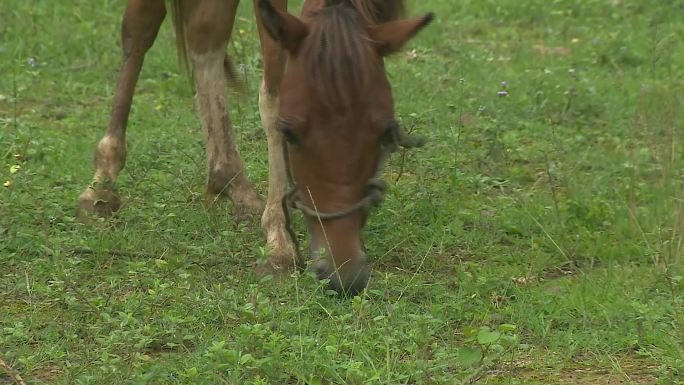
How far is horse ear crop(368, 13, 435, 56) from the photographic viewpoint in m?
4.06

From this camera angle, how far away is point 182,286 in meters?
4.20

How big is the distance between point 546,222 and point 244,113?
191cm

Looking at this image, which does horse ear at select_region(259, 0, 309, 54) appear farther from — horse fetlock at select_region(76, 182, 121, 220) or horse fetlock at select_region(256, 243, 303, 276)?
horse fetlock at select_region(76, 182, 121, 220)

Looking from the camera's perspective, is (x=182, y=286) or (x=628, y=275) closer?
(x=182, y=286)

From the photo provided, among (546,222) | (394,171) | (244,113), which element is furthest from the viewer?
(244,113)

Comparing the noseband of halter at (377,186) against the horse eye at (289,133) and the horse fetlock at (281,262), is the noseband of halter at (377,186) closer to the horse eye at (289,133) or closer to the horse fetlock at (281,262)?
the horse eye at (289,133)

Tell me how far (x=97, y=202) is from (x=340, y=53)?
1.88 metres

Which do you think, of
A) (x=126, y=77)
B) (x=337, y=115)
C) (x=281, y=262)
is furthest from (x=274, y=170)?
(x=126, y=77)

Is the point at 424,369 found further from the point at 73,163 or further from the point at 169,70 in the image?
the point at 169,70

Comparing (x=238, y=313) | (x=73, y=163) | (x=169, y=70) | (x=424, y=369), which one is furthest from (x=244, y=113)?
(x=424, y=369)

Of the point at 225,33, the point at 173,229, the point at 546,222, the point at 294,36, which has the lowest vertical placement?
the point at 546,222

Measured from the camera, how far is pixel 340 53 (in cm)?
396

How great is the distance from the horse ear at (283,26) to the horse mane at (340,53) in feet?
0.11

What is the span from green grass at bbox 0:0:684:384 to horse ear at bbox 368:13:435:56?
79 centimetres
